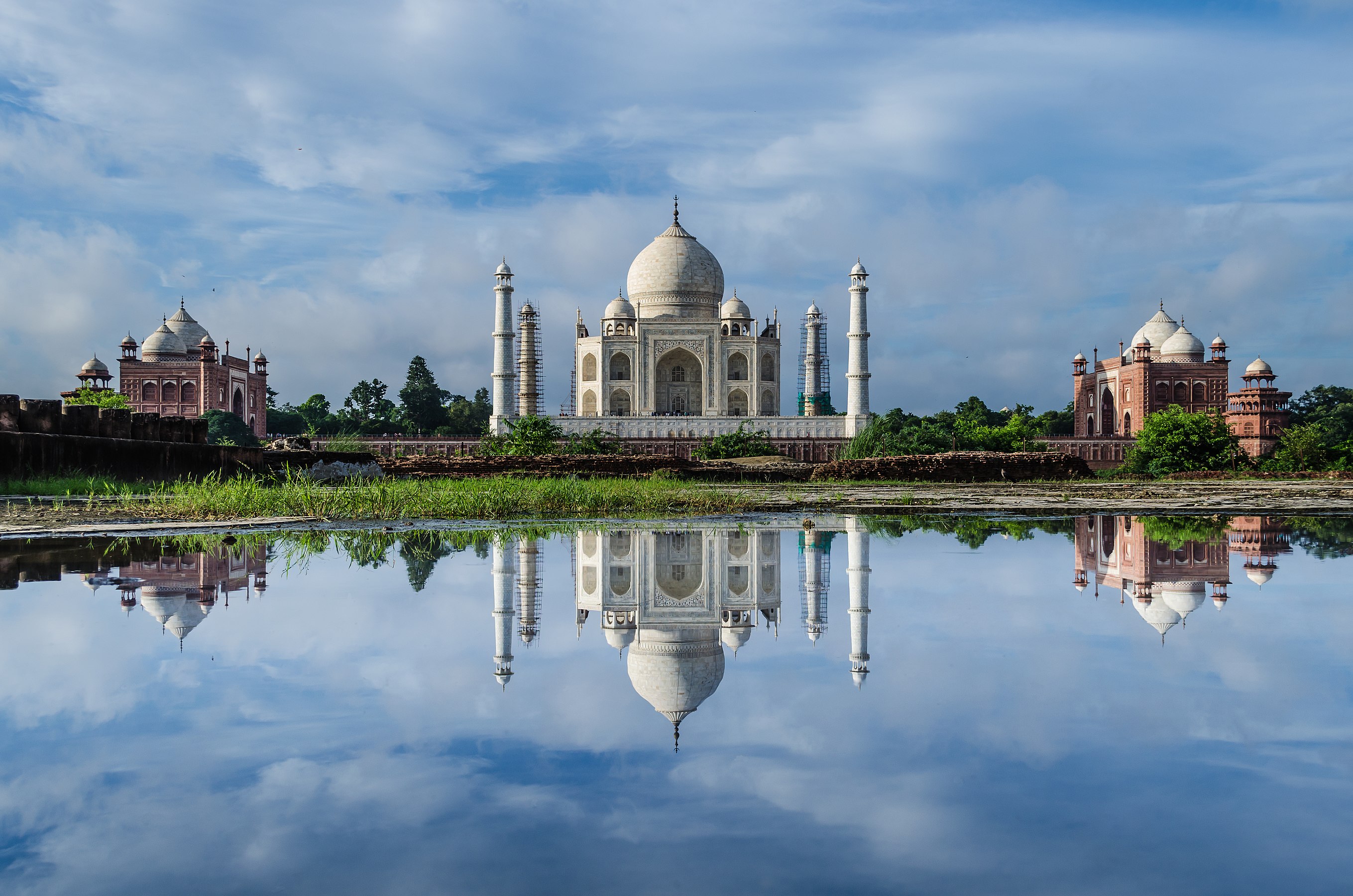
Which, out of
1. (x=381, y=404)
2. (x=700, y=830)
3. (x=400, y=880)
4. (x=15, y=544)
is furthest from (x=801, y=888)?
(x=381, y=404)

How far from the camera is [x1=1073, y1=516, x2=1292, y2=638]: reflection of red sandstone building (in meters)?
3.45

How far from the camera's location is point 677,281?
33.0 m

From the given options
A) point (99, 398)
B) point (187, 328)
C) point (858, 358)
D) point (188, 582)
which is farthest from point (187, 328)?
point (188, 582)

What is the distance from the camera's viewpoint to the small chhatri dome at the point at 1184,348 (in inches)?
1475

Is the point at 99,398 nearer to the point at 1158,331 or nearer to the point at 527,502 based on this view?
the point at 527,502

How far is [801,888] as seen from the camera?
1.30 metres

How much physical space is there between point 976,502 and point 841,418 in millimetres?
20015

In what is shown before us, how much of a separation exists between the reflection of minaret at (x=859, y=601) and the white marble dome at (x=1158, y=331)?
121 feet

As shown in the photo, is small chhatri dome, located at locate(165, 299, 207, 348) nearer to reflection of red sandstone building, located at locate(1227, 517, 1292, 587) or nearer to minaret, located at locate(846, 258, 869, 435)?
minaret, located at locate(846, 258, 869, 435)

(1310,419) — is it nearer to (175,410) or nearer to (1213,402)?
(1213,402)

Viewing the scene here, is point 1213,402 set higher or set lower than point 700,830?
higher

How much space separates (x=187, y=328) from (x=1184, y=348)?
35.3 m

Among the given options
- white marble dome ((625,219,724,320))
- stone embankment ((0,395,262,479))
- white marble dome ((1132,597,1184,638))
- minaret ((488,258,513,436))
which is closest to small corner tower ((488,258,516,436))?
minaret ((488,258,513,436))

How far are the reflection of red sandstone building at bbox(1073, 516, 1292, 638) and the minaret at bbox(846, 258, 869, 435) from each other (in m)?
22.5
